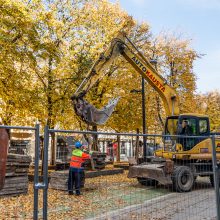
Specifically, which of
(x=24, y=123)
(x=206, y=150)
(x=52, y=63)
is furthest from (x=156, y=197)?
(x=52, y=63)

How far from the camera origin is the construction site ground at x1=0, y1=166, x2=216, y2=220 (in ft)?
15.9

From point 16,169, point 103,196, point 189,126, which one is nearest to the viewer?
point 103,196

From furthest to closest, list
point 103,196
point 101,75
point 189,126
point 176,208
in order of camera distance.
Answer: point 101,75
point 189,126
point 176,208
point 103,196

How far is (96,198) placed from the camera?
4.86m

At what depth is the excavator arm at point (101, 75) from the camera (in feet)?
34.4

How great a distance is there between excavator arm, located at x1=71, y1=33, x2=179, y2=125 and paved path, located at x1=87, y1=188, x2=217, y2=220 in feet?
13.5

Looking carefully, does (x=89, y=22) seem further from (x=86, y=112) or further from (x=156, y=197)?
(x=156, y=197)

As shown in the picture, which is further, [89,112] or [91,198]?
[89,112]

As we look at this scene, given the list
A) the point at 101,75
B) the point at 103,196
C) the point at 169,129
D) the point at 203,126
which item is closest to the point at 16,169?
the point at 101,75

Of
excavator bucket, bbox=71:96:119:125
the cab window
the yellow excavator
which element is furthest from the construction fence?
the cab window

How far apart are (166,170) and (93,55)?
11.0 meters

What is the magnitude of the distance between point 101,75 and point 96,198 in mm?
8912

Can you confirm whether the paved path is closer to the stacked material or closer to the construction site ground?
the construction site ground

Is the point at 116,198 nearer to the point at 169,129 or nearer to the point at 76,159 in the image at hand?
the point at 76,159
